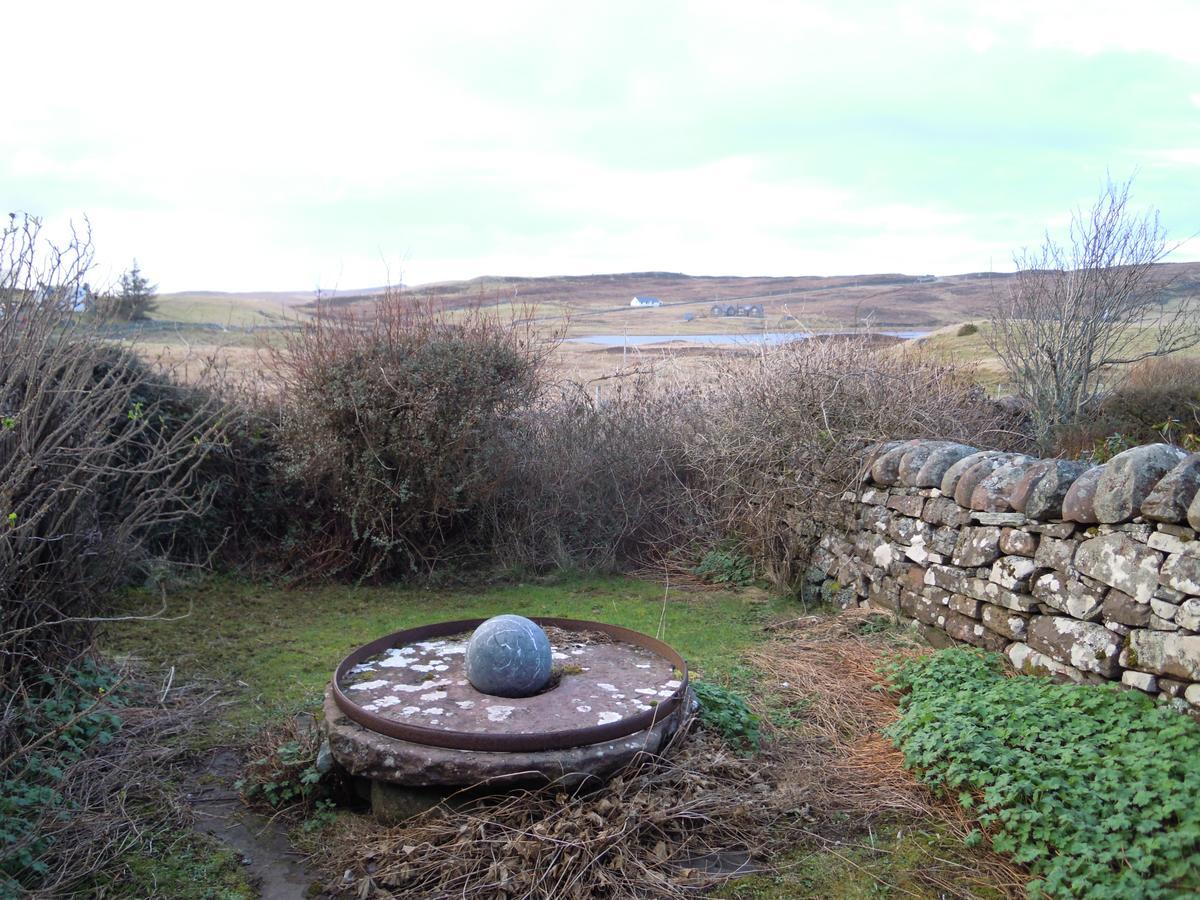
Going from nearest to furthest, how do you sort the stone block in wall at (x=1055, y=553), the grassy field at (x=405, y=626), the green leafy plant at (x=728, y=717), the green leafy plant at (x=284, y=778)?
the grassy field at (x=405, y=626)
the green leafy plant at (x=284, y=778)
the green leafy plant at (x=728, y=717)
the stone block in wall at (x=1055, y=553)

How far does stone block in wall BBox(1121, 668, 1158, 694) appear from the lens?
4070 millimetres

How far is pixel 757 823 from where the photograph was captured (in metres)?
3.88

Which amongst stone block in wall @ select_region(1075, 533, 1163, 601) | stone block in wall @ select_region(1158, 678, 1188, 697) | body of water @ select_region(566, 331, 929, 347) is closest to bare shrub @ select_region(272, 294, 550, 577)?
body of water @ select_region(566, 331, 929, 347)

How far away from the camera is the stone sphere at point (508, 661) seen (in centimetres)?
422

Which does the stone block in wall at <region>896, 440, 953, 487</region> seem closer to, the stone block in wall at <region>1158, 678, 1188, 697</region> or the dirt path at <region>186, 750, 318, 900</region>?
the stone block in wall at <region>1158, 678, 1188, 697</region>

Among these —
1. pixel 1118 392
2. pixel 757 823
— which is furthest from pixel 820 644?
pixel 1118 392

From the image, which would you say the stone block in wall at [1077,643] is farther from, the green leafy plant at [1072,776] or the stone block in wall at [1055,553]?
the stone block in wall at [1055,553]

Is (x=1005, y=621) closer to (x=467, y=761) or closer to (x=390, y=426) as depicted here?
(x=467, y=761)

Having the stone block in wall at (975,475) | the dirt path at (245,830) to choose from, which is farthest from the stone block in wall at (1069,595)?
the dirt path at (245,830)

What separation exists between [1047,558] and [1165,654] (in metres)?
0.97

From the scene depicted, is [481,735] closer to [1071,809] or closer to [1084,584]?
[1071,809]

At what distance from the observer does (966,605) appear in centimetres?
559

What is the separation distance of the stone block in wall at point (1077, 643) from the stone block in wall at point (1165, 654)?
0.41 feet

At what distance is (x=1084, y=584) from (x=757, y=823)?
2258mm
